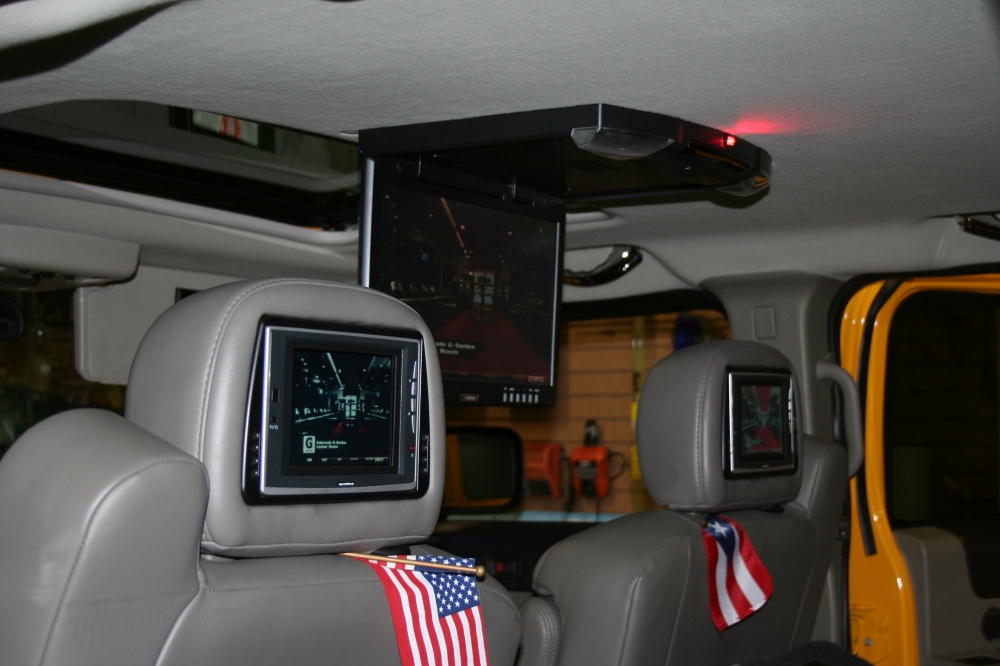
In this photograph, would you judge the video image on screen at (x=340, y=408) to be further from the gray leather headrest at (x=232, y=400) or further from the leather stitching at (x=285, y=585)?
the leather stitching at (x=285, y=585)

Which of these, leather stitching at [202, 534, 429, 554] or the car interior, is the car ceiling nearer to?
the car interior

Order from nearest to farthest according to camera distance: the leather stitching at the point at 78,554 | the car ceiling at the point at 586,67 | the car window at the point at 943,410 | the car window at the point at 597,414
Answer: the leather stitching at the point at 78,554 < the car ceiling at the point at 586,67 < the car window at the point at 943,410 < the car window at the point at 597,414

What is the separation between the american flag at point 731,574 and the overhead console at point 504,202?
73cm

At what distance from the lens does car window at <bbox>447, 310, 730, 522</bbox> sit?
10391 millimetres

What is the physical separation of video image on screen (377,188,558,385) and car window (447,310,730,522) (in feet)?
22.8

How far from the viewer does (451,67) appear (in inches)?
82.8

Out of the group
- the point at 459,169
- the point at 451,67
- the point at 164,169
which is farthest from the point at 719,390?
the point at 164,169

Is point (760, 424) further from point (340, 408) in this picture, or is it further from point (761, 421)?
point (340, 408)

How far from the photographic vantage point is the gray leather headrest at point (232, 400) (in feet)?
4.82

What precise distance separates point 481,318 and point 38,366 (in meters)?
1.60

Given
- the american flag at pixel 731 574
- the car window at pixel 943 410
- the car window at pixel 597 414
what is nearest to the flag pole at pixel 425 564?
the american flag at pixel 731 574

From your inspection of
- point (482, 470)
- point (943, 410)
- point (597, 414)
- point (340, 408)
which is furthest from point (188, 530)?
Answer: point (597, 414)

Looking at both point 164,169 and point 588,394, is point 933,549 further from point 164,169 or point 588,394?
point 588,394

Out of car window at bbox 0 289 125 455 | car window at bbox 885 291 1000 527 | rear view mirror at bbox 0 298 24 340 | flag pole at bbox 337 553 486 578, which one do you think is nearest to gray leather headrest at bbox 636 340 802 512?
flag pole at bbox 337 553 486 578
